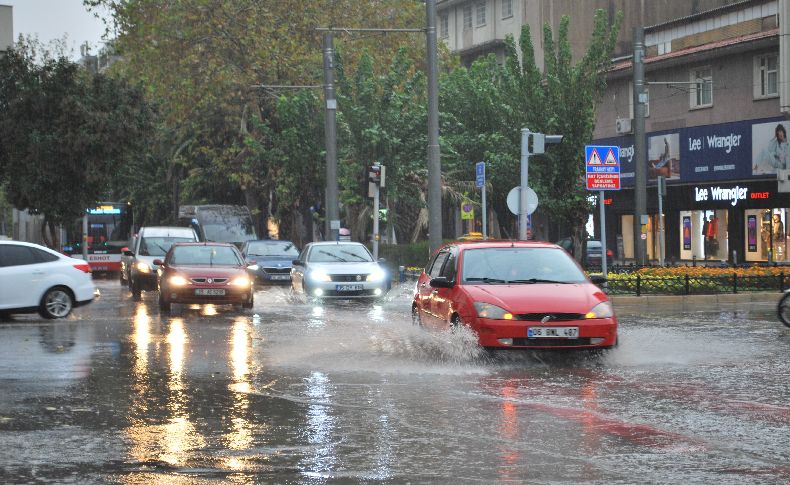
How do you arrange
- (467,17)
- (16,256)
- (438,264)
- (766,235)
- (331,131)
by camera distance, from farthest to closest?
(467,17) < (766,235) < (331,131) < (16,256) < (438,264)

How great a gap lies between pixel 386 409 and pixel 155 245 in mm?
23840

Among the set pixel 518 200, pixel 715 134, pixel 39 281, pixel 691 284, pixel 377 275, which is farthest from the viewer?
pixel 715 134

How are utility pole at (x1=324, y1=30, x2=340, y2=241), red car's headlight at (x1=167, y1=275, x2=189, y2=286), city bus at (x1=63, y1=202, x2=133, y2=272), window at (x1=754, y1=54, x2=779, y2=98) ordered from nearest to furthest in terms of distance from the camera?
red car's headlight at (x1=167, y1=275, x2=189, y2=286) < utility pole at (x1=324, y1=30, x2=340, y2=241) < window at (x1=754, y1=54, x2=779, y2=98) < city bus at (x1=63, y1=202, x2=133, y2=272)

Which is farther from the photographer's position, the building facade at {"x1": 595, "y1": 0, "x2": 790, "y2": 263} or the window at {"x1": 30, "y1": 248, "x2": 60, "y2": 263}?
the building facade at {"x1": 595, "y1": 0, "x2": 790, "y2": 263}

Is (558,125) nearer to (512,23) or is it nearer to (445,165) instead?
(445,165)

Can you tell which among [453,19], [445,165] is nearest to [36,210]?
[445,165]

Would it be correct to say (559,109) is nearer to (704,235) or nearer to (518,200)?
(518,200)

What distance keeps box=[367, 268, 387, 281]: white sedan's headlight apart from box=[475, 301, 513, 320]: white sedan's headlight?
1414cm

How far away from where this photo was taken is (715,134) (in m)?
46.3

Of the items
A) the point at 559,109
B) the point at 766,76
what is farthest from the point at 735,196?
the point at 559,109

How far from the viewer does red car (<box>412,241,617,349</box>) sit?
1385 centimetres

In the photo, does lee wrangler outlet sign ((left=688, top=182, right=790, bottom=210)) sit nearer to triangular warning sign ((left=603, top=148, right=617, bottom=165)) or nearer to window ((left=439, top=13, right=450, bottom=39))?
triangular warning sign ((left=603, top=148, right=617, bottom=165))

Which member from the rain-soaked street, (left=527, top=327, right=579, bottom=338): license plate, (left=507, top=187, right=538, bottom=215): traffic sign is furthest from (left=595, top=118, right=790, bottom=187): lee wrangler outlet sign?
(left=527, top=327, right=579, bottom=338): license plate

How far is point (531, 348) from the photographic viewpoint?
13.9 metres
